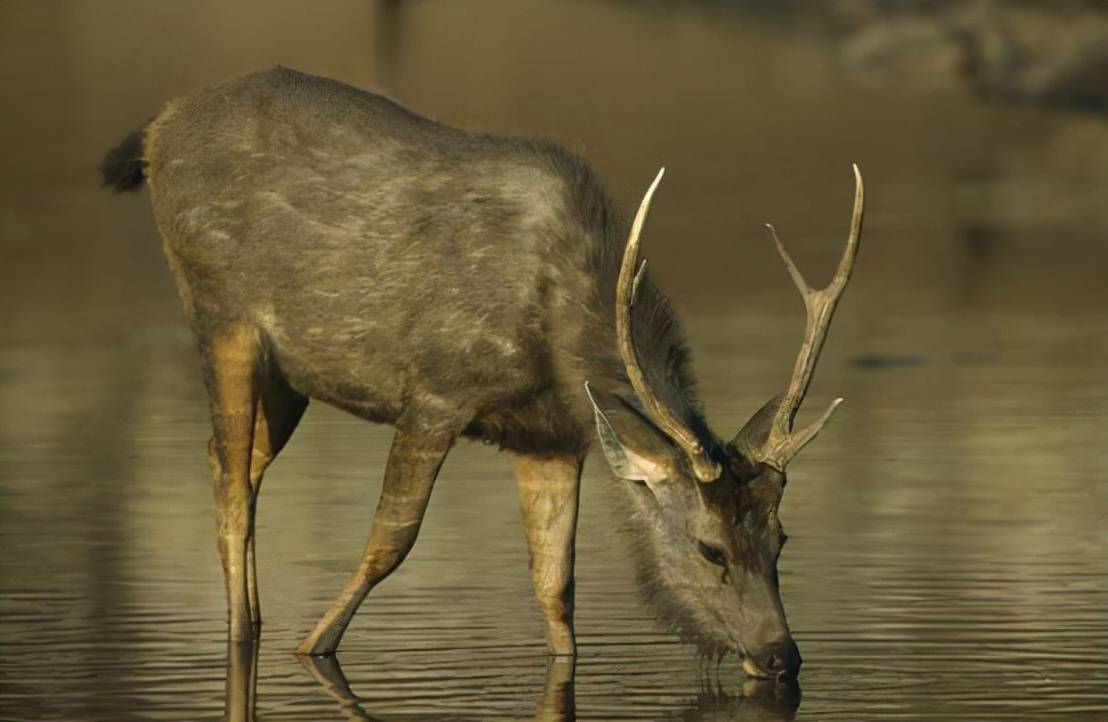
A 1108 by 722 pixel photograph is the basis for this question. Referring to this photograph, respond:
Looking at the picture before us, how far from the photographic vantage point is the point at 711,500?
13.3 meters

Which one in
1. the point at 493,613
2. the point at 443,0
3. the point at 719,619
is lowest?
the point at 443,0

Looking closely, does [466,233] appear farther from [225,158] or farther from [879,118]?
[879,118]

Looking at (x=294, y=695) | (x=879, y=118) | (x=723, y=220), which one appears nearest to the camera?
(x=294, y=695)

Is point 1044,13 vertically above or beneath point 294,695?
beneath

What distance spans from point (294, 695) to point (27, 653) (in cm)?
134

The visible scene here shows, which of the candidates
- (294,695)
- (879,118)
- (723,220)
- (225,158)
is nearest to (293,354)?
(225,158)

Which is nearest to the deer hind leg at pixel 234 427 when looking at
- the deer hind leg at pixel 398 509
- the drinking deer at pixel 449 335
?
the drinking deer at pixel 449 335

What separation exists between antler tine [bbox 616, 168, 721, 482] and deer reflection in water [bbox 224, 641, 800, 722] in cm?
81

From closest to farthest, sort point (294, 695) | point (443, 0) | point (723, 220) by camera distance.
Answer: point (294, 695)
point (723, 220)
point (443, 0)

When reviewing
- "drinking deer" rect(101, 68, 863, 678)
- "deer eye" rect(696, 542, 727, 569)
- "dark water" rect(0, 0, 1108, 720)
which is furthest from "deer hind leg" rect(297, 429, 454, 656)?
"deer eye" rect(696, 542, 727, 569)

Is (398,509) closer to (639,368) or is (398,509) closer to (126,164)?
(639,368)

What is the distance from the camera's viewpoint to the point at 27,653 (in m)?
14.1

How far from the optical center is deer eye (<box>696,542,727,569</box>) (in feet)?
43.8

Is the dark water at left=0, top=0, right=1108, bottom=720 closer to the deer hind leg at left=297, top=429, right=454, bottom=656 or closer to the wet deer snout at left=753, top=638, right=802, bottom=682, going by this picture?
the wet deer snout at left=753, top=638, right=802, bottom=682
